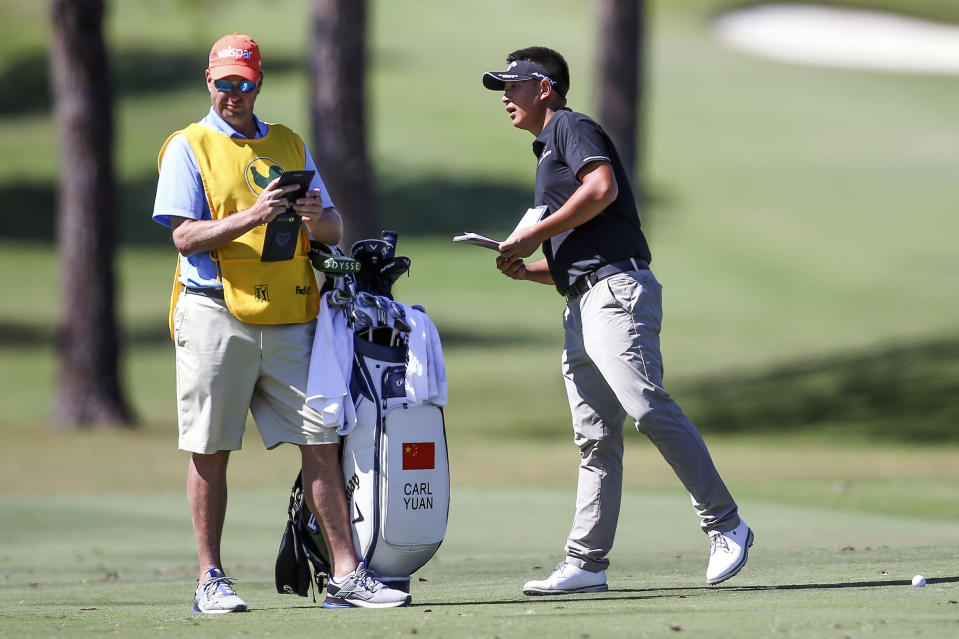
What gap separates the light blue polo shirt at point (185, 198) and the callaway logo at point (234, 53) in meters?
0.21

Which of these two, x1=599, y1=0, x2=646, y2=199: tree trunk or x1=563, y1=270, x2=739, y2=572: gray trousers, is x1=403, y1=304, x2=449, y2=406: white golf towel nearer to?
x1=563, y1=270, x2=739, y2=572: gray trousers

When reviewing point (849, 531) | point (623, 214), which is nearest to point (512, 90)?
point (623, 214)

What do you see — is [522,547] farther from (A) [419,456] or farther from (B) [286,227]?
(B) [286,227]

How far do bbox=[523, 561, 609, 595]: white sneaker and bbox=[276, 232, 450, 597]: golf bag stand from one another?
50 cm

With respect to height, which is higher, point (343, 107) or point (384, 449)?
point (343, 107)

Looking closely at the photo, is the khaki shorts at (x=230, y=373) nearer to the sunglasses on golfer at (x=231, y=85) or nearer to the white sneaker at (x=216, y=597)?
the white sneaker at (x=216, y=597)

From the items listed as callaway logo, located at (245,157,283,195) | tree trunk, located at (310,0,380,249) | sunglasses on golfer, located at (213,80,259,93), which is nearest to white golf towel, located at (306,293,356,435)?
callaway logo, located at (245,157,283,195)

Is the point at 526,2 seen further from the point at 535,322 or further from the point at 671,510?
the point at 671,510

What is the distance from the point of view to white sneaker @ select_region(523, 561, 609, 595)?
20.4ft

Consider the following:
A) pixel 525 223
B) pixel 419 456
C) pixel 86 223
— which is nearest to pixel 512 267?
pixel 525 223

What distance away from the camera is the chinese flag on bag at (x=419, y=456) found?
5902 millimetres

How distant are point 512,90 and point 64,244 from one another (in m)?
10.4

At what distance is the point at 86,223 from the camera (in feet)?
52.1

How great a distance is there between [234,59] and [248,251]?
71 cm
